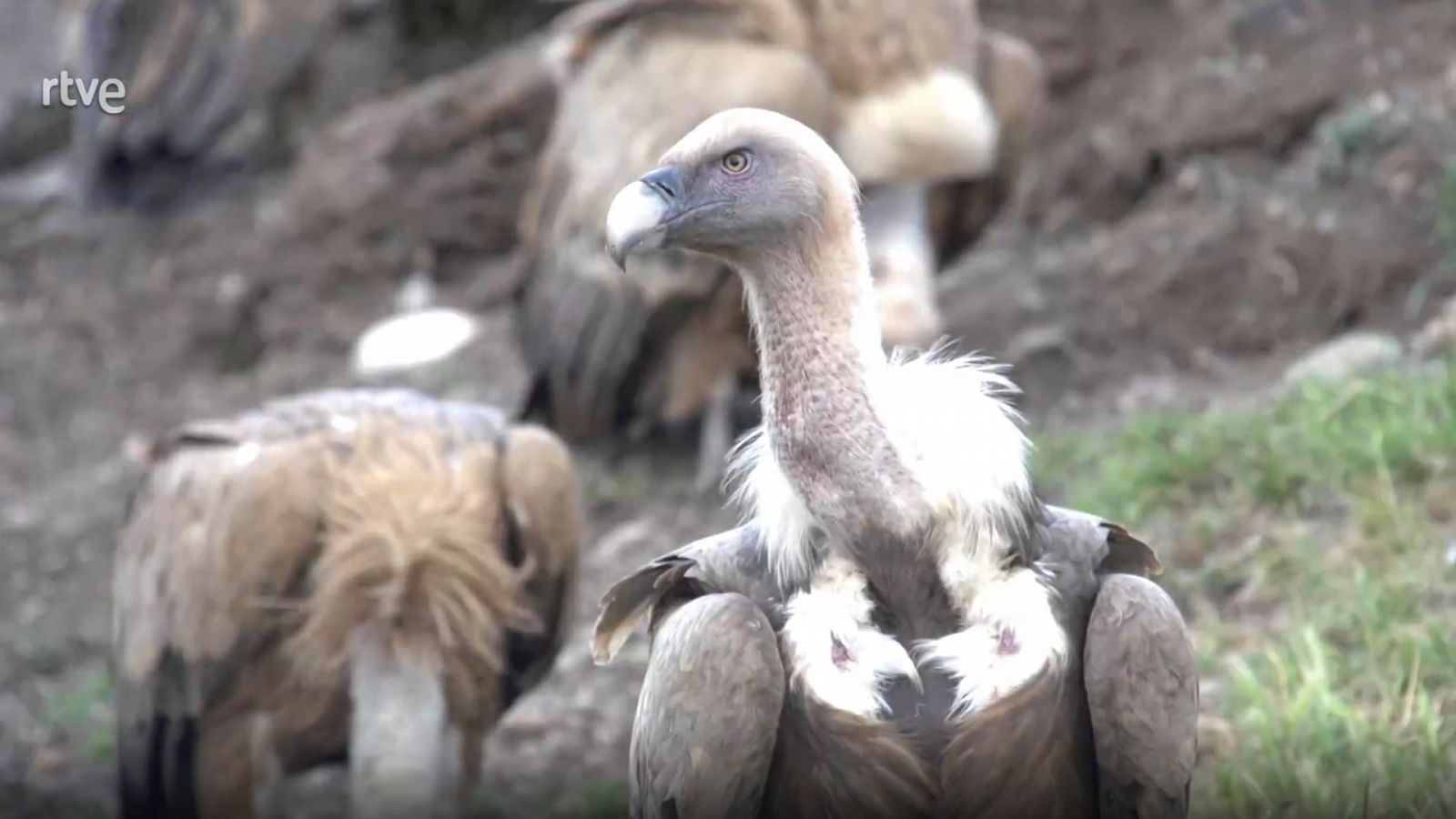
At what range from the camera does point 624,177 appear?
6574 millimetres

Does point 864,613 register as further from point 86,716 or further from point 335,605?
point 86,716

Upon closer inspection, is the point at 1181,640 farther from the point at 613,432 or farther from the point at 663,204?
the point at 613,432

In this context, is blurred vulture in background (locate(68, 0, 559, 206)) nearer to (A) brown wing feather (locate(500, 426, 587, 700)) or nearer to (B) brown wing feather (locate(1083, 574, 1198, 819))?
(A) brown wing feather (locate(500, 426, 587, 700))

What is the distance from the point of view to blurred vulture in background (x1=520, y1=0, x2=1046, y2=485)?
6.51m

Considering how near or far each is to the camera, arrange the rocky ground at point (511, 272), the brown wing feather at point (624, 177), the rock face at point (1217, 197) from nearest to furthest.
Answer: the brown wing feather at point (624, 177), the rocky ground at point (511, 272), the rock face at point (1217, 197)

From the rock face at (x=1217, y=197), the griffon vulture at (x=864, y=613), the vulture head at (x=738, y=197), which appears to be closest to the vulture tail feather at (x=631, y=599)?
the griffon vulture at (x=864, y=613)

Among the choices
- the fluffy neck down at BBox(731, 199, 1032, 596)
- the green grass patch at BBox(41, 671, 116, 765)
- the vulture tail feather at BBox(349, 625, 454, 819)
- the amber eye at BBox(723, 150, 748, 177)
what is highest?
the amber eye at BBox(723, 150, 748, 177)

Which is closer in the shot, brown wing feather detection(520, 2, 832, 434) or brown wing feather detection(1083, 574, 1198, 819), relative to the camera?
brown wing feather detection(1083, 574, 1198, 819)

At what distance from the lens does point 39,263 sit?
1101 centimetres

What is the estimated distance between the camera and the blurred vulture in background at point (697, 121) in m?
6.51

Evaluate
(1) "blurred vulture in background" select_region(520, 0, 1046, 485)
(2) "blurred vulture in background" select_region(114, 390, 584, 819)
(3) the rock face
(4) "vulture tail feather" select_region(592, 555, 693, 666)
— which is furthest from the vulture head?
(3) the rock face

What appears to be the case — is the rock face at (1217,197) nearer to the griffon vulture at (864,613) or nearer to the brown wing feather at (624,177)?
the brown wing feather at (624,177)

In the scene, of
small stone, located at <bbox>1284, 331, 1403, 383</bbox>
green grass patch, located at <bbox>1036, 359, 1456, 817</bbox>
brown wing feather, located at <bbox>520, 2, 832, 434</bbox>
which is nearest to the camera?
green grass patch, located at <bbox>1036, 359, 1456, 817</bbox>

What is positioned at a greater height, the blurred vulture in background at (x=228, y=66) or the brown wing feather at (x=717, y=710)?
the blurred vulture in background at (x=228, y=66)
